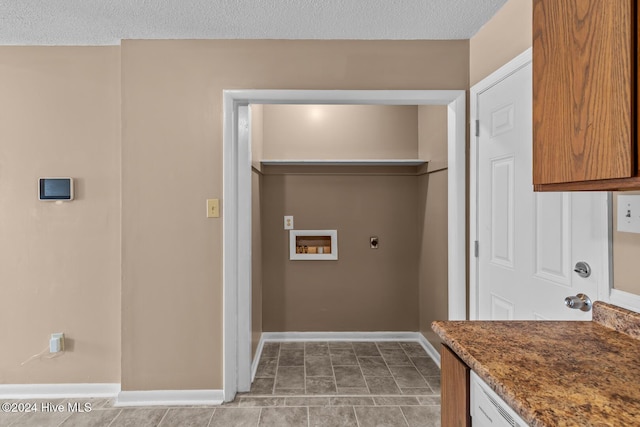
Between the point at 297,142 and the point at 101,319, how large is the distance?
222cm

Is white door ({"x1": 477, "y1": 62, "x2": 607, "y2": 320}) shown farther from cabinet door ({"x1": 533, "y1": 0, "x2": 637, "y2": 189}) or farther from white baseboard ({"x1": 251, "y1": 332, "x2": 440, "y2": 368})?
white baseboard ({"x1": 251, "y1": 332, "x2": 440, "y2": 368})

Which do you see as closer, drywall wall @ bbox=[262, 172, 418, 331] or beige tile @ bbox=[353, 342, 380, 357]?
beige tile @ bbox=[353, 342, 380, 357]

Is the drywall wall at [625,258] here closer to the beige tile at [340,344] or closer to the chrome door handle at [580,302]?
the chrome door handle at [580,302]

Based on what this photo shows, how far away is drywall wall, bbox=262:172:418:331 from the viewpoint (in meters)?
3.63

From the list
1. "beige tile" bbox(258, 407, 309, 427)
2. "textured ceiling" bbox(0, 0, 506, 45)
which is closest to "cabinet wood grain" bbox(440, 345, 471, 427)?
"beige tile" bbox(258, 407, 309, 427)

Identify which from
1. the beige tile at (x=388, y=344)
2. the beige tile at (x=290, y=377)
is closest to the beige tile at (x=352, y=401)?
the beige tile at (x=290, y=377)

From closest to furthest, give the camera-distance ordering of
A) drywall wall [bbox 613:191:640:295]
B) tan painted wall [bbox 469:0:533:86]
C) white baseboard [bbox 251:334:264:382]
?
drywall wall [bbox 613:191:640:295] < tan painted wall [bbox 469:0:533:86] < white baseboard [bbox 251:334:264:382]

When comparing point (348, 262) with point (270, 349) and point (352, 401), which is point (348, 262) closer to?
point (270, 349)

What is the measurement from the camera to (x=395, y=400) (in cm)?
246

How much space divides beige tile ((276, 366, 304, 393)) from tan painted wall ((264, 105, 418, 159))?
1.93m

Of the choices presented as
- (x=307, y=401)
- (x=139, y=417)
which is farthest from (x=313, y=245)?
(x=139, y=417)

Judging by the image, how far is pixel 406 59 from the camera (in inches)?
96.0

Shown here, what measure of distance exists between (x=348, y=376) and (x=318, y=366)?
0.30 m

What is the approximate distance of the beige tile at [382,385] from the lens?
2574 mm
